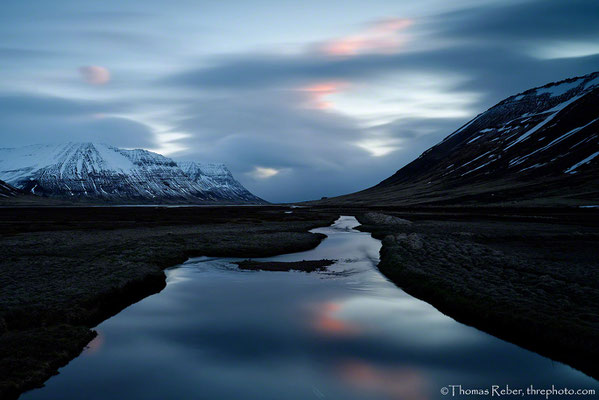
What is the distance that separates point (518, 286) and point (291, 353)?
1541 cm

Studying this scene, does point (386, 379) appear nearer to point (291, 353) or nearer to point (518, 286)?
point (291, 353)

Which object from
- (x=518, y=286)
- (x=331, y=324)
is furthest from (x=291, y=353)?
(x=518, y=286)

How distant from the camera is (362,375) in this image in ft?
52.4

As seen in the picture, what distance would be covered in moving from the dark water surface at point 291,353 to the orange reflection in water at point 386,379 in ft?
0.13

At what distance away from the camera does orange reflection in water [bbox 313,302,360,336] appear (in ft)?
68.3

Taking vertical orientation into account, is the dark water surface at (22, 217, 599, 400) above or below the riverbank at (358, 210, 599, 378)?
below

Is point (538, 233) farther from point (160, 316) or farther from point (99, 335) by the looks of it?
point (99, 335)

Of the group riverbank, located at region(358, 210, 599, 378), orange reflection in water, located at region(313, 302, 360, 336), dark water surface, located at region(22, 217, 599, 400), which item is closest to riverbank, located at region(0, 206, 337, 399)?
dark water surface, located at region(22, 217, 599, 400)

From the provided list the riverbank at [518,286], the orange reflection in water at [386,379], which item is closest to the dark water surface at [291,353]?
the orange reflection in water at [386,379]

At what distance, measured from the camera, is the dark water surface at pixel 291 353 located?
1484cm

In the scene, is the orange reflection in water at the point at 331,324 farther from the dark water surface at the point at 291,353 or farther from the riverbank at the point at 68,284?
the riverbank at the point at 68,284

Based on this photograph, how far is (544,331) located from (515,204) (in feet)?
411

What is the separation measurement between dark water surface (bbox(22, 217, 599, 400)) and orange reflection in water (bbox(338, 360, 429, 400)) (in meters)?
0.04

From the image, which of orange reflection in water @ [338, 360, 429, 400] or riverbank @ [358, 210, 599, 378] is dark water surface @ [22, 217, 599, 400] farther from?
riverbank @ [358, 210, 599, 378]
